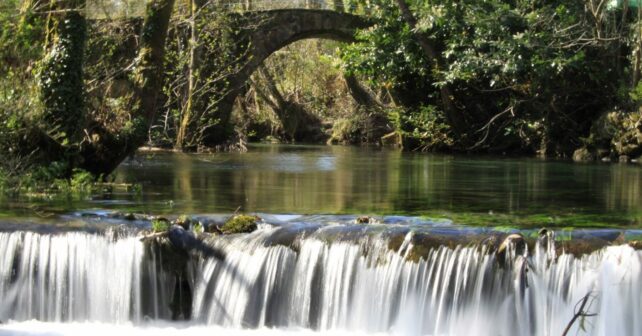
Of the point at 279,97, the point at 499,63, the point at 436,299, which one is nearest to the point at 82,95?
the point at 436,299

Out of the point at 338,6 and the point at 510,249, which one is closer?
the point at 510,249

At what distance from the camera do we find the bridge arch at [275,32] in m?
32.1

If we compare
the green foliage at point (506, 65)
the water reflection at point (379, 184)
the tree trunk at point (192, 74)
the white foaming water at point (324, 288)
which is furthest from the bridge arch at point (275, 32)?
the white foaming water at point (324, 288)

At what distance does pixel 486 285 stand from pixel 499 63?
60.7ft

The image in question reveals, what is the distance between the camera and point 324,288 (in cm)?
1089

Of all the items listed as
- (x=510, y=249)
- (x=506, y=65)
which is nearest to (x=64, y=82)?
(x=510, y=249)

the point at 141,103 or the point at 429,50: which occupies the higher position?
the point at 429,50

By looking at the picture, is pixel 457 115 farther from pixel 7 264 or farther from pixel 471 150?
pixel 7 264

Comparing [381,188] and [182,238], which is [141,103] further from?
[182,238]

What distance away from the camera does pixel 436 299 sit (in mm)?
10445

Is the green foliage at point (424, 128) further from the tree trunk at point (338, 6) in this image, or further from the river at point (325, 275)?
the river at point (325, 275)

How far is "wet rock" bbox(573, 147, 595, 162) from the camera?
28.4 metres

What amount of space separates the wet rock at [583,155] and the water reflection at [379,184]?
2.05 meters

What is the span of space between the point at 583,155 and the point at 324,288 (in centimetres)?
1960
